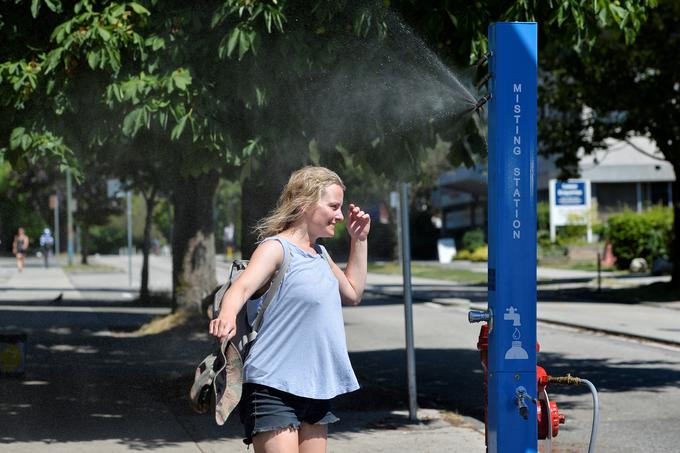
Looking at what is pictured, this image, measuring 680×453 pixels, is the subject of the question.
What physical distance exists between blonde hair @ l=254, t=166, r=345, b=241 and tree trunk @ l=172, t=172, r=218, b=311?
13537mm

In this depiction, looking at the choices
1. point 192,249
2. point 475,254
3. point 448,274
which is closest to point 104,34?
point 192,249

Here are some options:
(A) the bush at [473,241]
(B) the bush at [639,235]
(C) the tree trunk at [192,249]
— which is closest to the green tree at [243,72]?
(C) the tree trunk at [192,249]

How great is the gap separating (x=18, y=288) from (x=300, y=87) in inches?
997

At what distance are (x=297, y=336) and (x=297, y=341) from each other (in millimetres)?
20

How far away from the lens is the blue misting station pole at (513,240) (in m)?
4.52

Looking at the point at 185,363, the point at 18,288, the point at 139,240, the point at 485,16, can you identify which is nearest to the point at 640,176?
the point at 18,288

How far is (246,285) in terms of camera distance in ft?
13.9

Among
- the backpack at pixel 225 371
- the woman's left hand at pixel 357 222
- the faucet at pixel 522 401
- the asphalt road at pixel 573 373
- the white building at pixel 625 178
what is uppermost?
the white building at pixel 625 178

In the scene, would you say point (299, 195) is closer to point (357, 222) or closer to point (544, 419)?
point (357, 222)

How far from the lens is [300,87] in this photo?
316 inches

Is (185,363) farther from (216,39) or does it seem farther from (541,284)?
(541,284)

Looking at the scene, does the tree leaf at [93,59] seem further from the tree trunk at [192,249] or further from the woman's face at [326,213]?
the tree trunk at [192,249]

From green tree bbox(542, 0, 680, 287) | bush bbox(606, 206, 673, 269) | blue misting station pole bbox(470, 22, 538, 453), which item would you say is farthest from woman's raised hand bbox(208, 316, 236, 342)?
bush bbox(606, 206, 673, 269)

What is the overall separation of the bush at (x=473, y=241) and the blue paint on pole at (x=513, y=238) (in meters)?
50.7
